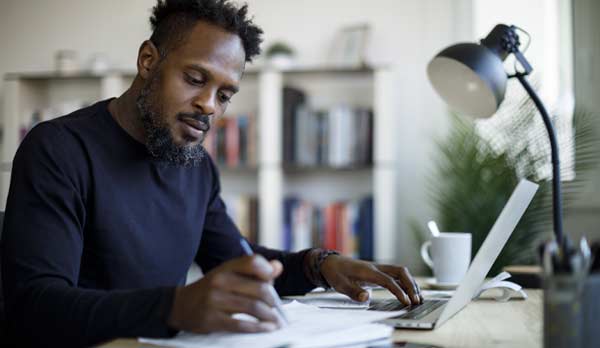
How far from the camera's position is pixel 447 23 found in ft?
11.7

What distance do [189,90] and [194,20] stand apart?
159 mm

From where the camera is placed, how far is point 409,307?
115cm

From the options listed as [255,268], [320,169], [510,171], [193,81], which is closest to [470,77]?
[193,81]

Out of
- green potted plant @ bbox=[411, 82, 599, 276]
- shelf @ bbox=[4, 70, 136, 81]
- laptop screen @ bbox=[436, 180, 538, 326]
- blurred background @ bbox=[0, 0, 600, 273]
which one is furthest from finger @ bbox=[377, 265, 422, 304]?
shelf @ bbox=[4, 70, 136, 81]

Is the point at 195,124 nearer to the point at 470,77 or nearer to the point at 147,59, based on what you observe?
the point at 147,59

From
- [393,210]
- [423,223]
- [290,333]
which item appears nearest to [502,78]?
[290,333]

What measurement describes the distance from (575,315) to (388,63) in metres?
2.98

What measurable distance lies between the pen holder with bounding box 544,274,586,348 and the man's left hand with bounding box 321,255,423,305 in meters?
0.50

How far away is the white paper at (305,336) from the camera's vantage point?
0.78 metres

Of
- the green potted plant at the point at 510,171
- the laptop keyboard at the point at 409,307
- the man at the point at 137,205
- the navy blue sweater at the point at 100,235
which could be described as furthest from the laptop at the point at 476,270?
the green potted plant at the point at 510,171

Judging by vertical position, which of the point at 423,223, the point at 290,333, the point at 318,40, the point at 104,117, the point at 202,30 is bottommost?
the point at 423,223

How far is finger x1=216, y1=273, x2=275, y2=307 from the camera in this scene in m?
0.79

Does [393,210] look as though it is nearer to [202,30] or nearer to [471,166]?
[471,166]

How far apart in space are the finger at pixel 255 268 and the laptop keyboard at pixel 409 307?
1.05 ft
